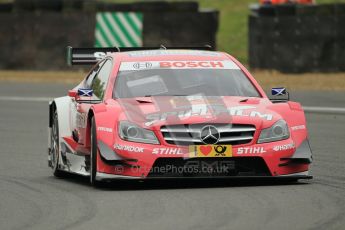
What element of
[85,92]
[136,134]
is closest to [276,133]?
[136,134]

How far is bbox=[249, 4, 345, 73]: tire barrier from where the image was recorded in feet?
83.4

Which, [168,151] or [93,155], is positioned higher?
[168,151]

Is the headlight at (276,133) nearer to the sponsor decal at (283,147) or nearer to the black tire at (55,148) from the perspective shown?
the sponsor decal at (283,147)

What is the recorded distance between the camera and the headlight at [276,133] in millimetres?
10523

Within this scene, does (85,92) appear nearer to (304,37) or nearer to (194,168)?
(194,168)

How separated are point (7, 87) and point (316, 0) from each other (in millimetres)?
17704

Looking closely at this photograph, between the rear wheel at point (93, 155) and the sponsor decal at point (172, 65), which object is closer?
the rear wheel at point (93, 155)

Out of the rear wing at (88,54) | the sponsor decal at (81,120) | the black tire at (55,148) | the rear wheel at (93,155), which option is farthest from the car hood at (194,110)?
the rear wing at (88,54)

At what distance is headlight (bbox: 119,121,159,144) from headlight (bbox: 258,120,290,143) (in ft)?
2.97

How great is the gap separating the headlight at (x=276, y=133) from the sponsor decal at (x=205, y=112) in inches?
3.5

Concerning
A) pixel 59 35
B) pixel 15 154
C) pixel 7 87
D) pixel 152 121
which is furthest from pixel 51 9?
pixel 152 121

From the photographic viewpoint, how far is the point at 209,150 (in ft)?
33.9

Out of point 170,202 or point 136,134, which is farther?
point 136,134

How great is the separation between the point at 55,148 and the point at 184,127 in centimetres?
250
